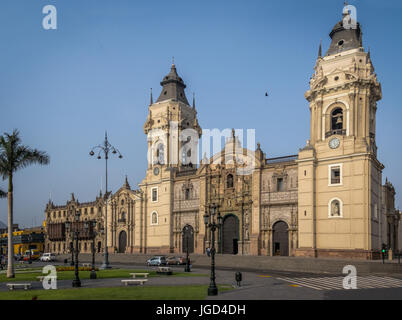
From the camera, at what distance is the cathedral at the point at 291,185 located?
47.0 m

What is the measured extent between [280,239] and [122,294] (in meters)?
34.1

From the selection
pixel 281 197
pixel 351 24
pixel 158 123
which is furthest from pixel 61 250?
pixel 351 24

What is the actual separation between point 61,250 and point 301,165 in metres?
60.7

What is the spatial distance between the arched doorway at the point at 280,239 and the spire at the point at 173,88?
28.3 metres

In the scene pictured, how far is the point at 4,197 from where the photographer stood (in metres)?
34.1

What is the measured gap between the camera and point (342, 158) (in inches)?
1880

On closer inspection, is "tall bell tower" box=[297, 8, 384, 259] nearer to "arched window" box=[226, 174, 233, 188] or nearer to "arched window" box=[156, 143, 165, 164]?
"arched window" box=[226, 174, 233, 188]

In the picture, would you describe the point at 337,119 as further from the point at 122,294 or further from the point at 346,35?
the point at 122,294

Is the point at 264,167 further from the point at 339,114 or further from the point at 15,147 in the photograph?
the point at 15,147

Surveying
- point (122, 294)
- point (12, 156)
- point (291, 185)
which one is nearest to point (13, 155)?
point (12, 156)

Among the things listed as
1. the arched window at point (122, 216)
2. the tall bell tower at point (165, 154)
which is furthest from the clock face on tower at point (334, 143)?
the arched window at point (122, 216)

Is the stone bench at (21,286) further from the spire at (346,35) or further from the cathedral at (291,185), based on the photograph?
the spire at (346,35)

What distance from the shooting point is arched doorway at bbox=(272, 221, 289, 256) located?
52062mm
